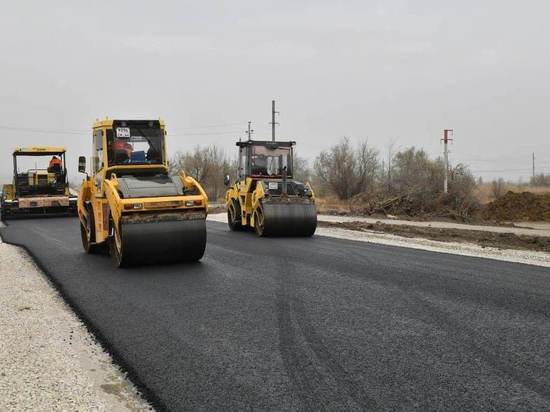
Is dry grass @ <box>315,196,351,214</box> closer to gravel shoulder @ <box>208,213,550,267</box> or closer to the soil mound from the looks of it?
the soil mound

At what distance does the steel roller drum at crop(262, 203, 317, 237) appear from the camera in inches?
507

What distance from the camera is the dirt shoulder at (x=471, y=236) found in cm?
1274

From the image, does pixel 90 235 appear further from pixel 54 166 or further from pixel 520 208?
pixel 520 208

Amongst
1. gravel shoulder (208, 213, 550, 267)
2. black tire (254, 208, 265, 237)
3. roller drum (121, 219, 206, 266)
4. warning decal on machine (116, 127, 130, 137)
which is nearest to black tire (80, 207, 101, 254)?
warning decal on machine (116, 127, 130, 137)

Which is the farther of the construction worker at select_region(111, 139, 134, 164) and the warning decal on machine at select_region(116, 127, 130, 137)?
the warning decal on machine at select_region(116, 127, 130, 137)

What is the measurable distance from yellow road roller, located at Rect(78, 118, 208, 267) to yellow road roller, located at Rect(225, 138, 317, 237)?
403cm

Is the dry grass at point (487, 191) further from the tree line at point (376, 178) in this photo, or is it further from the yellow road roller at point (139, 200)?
the yellow road roller at point (139, 200)

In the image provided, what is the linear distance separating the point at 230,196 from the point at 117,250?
774cm

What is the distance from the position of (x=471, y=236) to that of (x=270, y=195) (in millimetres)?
5932

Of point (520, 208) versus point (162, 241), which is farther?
point (520, 208)

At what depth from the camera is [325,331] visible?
15.5 ft

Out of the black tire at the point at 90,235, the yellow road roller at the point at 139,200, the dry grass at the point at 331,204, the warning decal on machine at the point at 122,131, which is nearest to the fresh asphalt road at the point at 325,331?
the yellow road roller at the point at 139,200

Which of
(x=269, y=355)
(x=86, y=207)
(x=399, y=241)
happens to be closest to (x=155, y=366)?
(x=269, y=355)

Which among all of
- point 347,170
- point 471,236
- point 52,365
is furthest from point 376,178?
point 52,365
